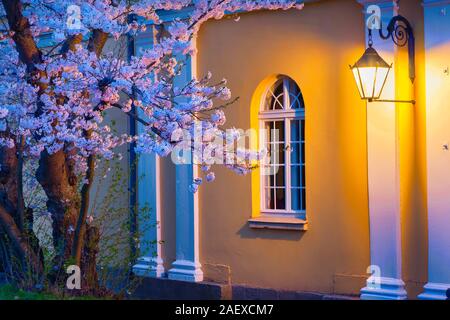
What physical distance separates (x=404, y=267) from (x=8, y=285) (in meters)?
4.68

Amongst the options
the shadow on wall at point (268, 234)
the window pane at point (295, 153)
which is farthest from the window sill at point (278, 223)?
the window pane at point (295, 153)

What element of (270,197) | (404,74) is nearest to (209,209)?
(270,197)

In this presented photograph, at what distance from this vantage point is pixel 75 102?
1020 cm

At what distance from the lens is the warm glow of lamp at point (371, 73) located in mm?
10789

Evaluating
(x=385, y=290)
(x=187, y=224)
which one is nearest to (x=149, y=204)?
(x=187, y=224)

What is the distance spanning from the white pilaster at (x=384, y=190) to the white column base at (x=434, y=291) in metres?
0.34

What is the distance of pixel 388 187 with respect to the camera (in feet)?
36.3

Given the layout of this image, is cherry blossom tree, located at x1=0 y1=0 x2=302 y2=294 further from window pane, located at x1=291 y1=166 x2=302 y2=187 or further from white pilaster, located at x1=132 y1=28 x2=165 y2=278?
white pilaster, located at x1=132 y1=28 x2=165 y2=278

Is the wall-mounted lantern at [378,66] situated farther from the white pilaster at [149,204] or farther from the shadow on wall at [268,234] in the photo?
the white pilaster at [149,204]

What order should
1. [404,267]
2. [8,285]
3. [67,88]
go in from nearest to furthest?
[67,88] → [8,285] → [404,267]

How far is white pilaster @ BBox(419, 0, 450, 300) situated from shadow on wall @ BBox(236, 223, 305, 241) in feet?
6.81

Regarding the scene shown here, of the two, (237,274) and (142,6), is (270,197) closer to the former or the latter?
(237,274)

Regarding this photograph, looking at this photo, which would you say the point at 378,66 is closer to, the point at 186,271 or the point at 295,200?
the point at 295,200

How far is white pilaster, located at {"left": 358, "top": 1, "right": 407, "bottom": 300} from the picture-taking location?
1099 cm
